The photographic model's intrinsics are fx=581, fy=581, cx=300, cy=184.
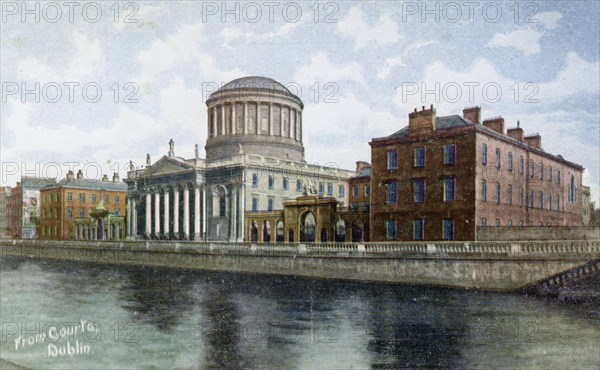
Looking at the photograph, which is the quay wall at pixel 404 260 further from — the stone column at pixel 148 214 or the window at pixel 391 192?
the stone column at pixel 148 214

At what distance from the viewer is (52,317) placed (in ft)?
74.4

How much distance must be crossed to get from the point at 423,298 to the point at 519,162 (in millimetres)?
17534

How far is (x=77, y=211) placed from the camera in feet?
285

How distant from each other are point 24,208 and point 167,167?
19.5 metres

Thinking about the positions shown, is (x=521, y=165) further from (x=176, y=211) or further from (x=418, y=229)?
(x=176, y=211)

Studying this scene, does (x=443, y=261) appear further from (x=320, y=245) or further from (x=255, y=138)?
(x=255, y=138)

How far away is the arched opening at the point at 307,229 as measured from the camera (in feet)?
163

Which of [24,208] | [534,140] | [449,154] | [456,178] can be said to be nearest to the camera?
[456,178]

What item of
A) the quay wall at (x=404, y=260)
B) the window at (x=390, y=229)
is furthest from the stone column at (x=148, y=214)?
the window at (x=390, y=229)

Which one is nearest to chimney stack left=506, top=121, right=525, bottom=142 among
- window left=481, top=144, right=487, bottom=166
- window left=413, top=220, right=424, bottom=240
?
window left=481, top=144, right=487, bottom=166

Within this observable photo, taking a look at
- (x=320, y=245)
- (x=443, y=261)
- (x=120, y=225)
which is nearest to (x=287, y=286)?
(x=320, y=245)

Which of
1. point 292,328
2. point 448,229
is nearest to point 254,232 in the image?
point 448,229

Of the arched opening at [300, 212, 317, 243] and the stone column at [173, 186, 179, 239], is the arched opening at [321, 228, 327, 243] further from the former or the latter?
the stone column at [173, 186, 179, 239]

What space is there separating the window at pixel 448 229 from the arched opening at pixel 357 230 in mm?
9505
